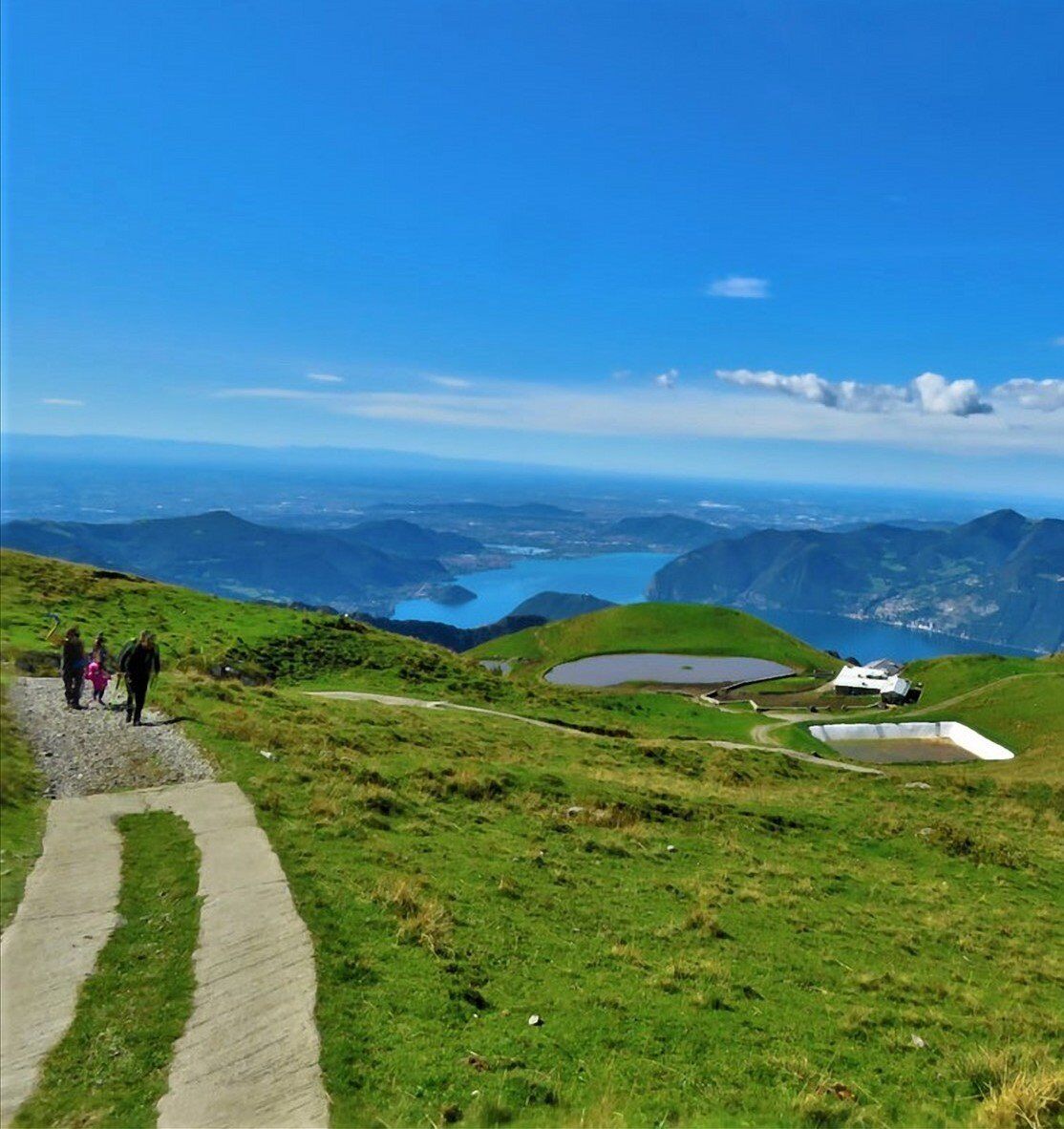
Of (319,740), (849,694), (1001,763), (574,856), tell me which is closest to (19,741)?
(319,740)

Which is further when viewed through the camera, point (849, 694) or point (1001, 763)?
point (849, 694)

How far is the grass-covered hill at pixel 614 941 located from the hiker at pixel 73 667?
263 centimetres

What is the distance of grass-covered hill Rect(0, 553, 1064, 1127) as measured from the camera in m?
7.27

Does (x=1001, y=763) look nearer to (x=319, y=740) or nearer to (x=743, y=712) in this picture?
(x=743, y=712)

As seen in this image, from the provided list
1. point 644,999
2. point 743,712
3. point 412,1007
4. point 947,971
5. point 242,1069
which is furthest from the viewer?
point 743,712

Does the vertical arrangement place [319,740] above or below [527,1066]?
below

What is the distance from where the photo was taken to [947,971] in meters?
12.5

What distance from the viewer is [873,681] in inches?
2928

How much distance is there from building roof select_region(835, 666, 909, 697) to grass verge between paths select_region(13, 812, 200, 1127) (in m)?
71.7

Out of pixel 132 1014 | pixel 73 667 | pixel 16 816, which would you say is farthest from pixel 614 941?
→ pixel 73 667

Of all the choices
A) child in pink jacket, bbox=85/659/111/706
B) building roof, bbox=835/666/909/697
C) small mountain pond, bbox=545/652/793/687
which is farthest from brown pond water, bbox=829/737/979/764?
child in pink jacket, bbox=85/659/111/706

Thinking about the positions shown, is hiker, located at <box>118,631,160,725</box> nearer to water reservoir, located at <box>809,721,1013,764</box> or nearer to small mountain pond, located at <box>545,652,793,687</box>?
water reservoir, located at <box>809,721,1013,764</box>

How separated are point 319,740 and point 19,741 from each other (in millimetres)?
7777

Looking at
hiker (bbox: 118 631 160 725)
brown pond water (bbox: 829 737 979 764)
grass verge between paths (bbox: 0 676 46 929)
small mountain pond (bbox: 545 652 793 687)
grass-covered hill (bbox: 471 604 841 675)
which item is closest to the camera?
grass verge between paths (bbox: 0 676 46 929)
